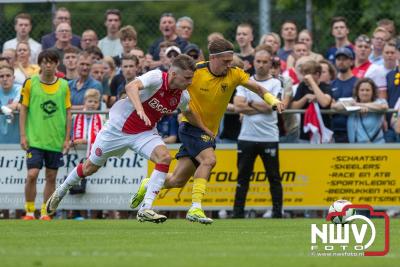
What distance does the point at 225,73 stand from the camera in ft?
48.2

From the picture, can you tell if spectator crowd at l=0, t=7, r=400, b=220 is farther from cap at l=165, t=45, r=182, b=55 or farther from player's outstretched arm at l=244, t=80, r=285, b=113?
player's outstretched arm at l=244, t=80, r=285, b=113

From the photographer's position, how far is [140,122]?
1410cm

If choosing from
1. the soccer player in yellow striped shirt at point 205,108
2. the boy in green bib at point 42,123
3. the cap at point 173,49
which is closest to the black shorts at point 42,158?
the boy in green bib at point 42,123

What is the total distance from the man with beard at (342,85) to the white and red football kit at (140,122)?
466cm

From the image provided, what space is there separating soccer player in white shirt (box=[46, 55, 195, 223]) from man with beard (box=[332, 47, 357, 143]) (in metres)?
4.64

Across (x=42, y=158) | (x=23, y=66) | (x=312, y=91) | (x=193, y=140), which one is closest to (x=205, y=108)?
(x=193, y=140)

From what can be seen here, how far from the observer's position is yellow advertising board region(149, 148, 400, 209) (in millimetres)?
18047

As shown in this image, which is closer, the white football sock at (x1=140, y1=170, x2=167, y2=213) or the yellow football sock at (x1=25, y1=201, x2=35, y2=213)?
the white football sock at (x1=140, y1=170, x2=167, y2=213)

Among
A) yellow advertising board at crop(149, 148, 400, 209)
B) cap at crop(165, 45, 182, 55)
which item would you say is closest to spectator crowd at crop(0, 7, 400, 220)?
cap at crop(165, 45, 182, 55)

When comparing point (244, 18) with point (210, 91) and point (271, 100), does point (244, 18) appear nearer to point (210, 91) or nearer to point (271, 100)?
point (210, 91)

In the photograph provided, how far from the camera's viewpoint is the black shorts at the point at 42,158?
17094 millimetres

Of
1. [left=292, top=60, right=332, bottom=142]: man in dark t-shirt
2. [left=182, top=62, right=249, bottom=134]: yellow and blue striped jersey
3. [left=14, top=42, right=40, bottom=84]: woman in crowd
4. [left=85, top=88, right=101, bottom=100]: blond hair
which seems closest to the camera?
[left=182, top=62, right=249, bottom=134]: yellow and blue striped jersey

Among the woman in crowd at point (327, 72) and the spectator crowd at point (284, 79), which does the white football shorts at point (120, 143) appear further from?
the woman in crowd at point (327, 72)

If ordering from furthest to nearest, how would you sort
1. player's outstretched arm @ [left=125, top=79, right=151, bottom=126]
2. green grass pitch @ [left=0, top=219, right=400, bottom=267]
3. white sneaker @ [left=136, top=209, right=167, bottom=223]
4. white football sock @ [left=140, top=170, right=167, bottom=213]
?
white football sock @ [left=140, top=170, right=167, bottom=213] < white sneaker @ [left=136, top=209, right=167, bottom=223] < player's outstretched arm @ [left=125, top=79, right=151, bottom=126] < green grass pitch @ [left=0, top=219, right=400, bottom=267]
